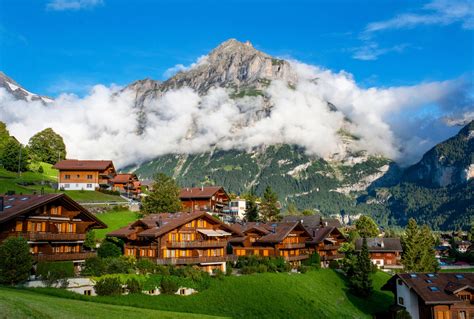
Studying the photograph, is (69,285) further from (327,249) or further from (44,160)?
(44,160)

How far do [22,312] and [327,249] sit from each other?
231 feet

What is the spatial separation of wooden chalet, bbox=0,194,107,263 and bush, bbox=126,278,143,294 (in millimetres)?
8669

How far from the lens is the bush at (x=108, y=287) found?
1820 inches

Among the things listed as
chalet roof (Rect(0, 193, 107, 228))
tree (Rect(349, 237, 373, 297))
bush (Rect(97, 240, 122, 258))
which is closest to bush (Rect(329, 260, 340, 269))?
tree (Rect(349, 237, 373, 297))

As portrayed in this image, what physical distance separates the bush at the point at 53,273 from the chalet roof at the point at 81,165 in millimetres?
71525

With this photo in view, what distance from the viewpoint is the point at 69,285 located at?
45.5 metres

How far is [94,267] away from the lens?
49.2m

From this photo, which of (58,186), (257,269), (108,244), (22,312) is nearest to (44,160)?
(58,186)

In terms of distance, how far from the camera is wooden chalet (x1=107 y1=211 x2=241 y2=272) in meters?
62.5

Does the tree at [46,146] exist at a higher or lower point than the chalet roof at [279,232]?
higher

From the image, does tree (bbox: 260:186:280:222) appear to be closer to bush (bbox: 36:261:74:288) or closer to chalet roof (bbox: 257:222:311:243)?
chalet roof (bbox: 257:222:311:243)

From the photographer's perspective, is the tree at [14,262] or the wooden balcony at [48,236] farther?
the wooden balcony at [48,236]

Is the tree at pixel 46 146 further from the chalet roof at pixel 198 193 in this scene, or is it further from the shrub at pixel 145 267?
the shrub at pixel 145 267

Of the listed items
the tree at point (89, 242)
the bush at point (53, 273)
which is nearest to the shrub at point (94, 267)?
the bush at point (53, 273)
